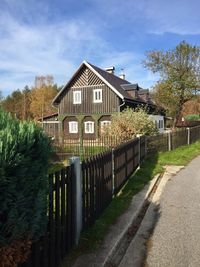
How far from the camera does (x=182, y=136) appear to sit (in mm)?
19562

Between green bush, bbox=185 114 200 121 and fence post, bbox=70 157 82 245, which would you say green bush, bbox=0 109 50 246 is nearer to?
fence post, bbox=70 157 82 245

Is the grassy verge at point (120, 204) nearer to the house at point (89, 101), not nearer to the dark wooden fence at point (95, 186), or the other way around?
the dark wooden fence at point (95, 186)

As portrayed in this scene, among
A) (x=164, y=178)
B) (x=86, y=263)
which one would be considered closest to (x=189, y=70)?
(x=164, y=178)

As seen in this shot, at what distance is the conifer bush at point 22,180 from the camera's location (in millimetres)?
2463

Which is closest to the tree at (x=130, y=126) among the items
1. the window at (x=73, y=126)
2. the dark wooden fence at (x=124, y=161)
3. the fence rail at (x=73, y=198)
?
the dark wooden fence at (x=124, y=161)

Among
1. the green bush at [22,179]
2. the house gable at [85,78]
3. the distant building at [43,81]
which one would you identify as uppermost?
the distant building at [43,81]

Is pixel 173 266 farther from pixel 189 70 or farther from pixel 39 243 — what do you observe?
pixel 189 70

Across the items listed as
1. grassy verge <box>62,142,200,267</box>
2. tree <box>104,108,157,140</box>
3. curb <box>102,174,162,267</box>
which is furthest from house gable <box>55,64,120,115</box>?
curb <box>102,174,162,267</box>

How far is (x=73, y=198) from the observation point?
4.38m

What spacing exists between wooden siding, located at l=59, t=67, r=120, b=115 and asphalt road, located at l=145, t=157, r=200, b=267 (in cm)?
2157

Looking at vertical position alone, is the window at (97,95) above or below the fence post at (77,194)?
above

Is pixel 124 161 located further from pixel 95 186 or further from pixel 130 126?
pixel 130 126

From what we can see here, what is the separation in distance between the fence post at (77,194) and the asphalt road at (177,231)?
1.12m

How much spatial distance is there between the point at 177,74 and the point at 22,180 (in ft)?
101
